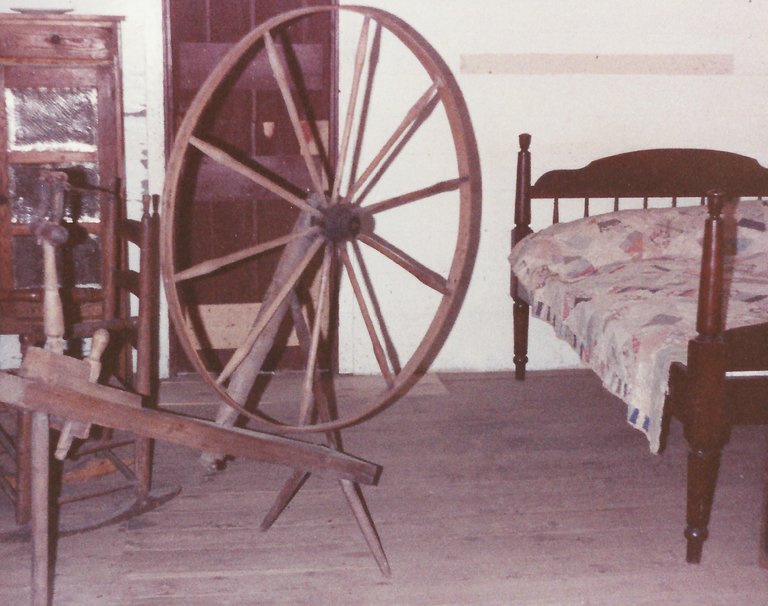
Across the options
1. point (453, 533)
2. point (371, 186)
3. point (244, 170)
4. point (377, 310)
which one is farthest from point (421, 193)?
point (377, 310)

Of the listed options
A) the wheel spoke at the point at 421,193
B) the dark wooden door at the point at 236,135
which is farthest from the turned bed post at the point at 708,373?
the dark wooden door at the point at 236,135

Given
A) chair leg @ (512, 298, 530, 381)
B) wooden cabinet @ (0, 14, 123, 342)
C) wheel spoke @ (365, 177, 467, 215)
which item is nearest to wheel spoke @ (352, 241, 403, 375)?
chair leg @ (512, 298, 530, 381)

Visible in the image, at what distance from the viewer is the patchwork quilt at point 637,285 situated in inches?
103

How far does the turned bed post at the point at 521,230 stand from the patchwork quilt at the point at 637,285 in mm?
115

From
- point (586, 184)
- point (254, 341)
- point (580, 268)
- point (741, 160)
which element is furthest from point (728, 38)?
point (254, 341)

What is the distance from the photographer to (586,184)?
4020mm

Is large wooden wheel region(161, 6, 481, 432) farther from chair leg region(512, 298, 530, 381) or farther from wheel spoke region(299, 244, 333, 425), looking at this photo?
wheel spoke region(299, 244, 333, 425)

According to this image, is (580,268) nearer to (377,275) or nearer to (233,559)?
(377,275)

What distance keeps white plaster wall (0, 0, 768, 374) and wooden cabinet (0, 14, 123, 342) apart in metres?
0.21

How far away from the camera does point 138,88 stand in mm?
3811

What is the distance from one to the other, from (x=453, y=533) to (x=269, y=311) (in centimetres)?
94

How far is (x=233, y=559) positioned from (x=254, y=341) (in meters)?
0.68

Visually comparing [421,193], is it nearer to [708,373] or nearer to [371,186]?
[708,373]

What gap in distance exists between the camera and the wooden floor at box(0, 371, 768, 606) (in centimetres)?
225
